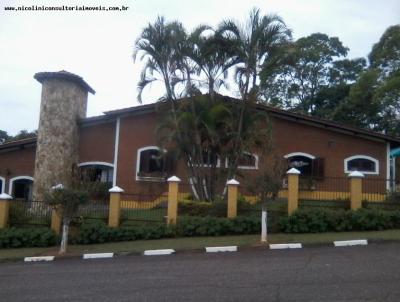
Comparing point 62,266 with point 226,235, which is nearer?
point 62,266

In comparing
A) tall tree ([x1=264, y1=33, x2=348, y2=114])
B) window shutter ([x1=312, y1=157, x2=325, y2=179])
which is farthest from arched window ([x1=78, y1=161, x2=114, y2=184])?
tall tree ([x1=264, y1=33, x2=348, y2=114])

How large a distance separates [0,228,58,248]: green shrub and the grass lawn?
39 cm

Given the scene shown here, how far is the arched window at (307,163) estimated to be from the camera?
69.3 feet

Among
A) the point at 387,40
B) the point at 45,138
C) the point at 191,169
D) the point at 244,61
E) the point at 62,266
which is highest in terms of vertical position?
the point at 387,40

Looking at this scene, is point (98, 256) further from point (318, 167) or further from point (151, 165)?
point (318, 167)

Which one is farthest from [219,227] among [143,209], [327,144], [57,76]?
[57,76]

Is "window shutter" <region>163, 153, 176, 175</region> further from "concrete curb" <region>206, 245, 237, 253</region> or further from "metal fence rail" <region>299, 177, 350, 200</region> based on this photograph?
"concrete curb" <region>206, 245, 237, 253</region>

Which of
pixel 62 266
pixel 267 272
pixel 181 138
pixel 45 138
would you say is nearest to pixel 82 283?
pixel 62 266

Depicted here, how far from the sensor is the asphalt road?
23.2ft

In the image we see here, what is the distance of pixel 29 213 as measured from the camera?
49.1 feet

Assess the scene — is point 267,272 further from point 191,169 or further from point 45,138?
point 45,138

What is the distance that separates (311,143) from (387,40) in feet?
33.2

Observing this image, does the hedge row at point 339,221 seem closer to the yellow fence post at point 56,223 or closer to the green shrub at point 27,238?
the yellow fence post at point 56,223

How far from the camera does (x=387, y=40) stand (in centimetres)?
2717
